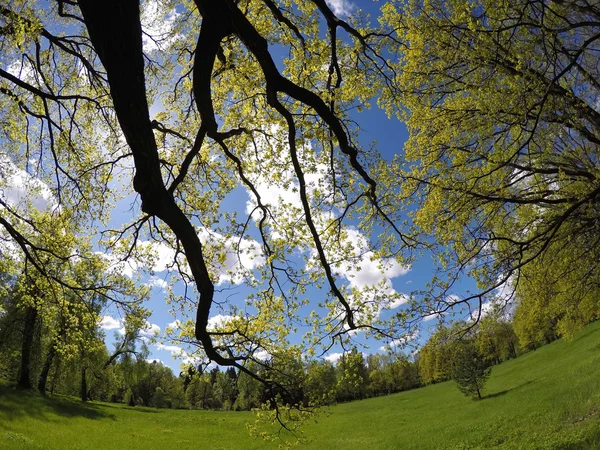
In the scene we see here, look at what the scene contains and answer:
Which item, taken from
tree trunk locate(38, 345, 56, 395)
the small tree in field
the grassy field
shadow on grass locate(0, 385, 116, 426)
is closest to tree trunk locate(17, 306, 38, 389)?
tree trunk locate(38, 345, 56, 395)

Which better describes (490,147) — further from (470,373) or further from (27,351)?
(470,373)

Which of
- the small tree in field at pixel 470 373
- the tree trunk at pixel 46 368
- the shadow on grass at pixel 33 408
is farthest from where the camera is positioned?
the small tree in field at pixel 470 373

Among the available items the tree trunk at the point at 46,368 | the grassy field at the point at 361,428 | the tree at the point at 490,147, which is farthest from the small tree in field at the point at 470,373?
the tree trunk at the point at 46,368

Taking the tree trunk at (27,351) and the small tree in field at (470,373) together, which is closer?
the tree trunk at (27,351)

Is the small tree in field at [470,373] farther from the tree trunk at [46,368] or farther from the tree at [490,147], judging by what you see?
the tree trunk at [46,368]

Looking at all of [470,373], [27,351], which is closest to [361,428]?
[470,373]

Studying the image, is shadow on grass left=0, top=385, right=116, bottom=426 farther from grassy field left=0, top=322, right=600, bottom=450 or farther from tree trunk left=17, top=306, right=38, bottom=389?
tree trunk left=17, top=306, right=38, bottom=389

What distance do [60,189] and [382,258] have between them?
6633mm

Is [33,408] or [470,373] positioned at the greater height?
[470,373]

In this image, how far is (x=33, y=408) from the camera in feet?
63.7

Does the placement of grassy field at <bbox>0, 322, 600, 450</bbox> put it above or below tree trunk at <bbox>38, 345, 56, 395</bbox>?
below

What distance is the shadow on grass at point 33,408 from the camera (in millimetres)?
17484

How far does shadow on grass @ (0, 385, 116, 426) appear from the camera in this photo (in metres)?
17.5

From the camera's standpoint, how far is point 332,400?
5848 millimetres
